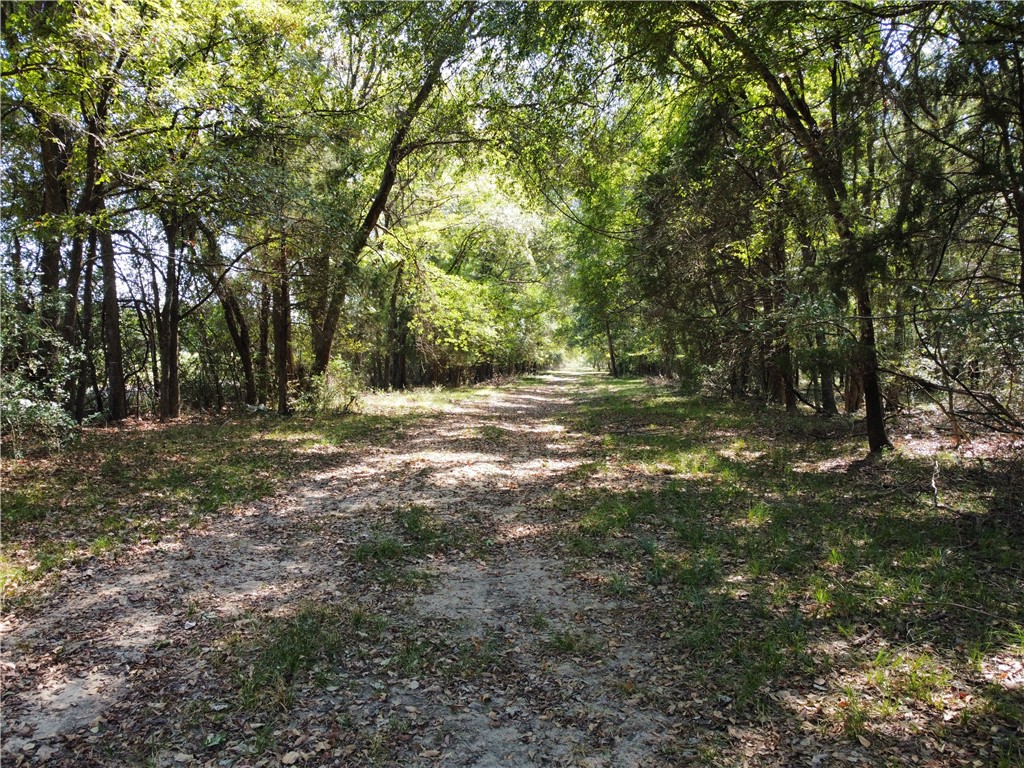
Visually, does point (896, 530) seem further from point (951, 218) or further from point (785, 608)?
point (951, 218)

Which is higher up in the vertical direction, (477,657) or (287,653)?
(287,653)

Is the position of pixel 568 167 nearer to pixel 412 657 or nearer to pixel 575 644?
pixel 575 644

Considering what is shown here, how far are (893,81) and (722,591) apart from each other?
5.20 m

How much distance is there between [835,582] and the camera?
15.8ft

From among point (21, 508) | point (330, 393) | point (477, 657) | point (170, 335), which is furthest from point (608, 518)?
point (170, 335)

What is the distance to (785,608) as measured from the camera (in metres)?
4.46

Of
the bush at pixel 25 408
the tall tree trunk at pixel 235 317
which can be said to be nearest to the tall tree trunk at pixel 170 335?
the tall tree trunk at pixel 235 317

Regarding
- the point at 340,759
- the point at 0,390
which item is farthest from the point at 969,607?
the point at 0,390

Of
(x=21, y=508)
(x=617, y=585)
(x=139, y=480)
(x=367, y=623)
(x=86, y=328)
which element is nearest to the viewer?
(x=367, y=623)

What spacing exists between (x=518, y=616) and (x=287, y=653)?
6.08ft

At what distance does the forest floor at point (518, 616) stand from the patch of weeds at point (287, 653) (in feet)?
0.07

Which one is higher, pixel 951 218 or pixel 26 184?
pixel 26 184

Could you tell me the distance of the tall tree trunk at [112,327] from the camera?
12.8m

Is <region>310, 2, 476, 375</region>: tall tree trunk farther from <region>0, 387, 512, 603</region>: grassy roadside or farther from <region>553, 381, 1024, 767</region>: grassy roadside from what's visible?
<region>553, 381, 1024, 767</region>: grassy roadside
